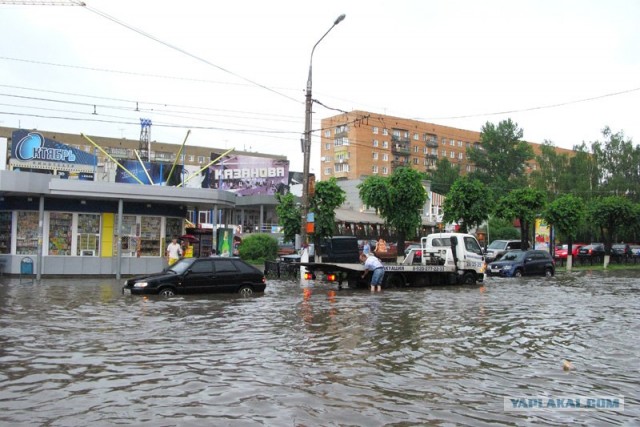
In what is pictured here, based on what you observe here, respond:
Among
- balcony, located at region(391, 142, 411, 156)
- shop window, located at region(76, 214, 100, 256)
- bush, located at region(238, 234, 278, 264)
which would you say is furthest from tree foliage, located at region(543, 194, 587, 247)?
balcony, located at region(391, 142, 411, 156)

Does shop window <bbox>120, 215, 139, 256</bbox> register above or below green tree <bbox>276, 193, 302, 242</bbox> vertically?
below

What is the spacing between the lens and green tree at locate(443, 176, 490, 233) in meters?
39.9

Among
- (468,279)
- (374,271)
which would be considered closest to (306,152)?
(374,271)

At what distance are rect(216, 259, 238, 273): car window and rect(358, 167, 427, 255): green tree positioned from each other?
1979 centimetres

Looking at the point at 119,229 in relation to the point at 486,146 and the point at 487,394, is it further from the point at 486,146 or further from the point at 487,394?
the point at 486,146

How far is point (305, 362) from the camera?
29.5 feet

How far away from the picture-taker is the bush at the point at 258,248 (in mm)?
37312

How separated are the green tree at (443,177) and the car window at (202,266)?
2961 inches

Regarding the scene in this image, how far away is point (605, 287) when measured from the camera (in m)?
25.9

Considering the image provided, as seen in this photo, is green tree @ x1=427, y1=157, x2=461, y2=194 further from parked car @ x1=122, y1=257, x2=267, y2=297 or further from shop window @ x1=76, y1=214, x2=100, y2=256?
parked car @ x1=122, y1=257, x2=267, y2=297

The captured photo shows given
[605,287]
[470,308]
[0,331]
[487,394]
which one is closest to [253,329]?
[0,331]

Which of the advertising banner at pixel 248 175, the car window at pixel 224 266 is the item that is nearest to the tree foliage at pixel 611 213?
the advertising banner at pixel 248 175
